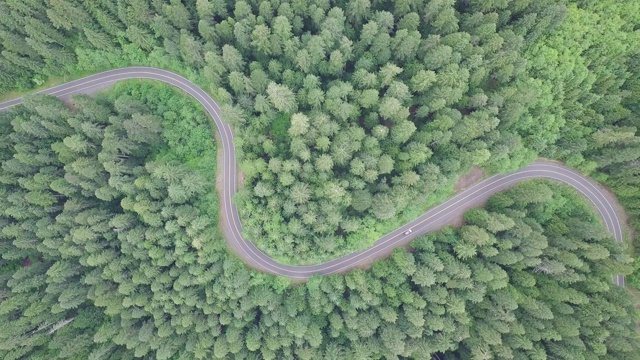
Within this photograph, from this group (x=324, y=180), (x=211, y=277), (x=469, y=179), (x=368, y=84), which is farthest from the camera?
(x=469, y=179)

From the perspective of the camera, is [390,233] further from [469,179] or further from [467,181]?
[469,179]

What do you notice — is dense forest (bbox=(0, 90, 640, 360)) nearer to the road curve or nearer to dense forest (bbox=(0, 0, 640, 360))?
dense forest (bbox=(0, 0, 640, 360))

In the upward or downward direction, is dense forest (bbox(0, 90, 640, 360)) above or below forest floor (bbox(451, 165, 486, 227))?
below

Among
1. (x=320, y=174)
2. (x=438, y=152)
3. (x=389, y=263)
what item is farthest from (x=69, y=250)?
(x=438, y=152)

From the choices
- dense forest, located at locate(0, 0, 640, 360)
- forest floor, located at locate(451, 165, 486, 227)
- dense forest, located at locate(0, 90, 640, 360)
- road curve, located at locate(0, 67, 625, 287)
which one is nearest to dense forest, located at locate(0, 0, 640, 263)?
dense forest, located at locate(0, 0, 640, 360)

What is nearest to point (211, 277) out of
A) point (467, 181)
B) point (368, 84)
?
point (368, 84)

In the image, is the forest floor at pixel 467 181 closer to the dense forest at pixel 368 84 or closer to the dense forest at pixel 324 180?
the dense forest at pixel 368 84

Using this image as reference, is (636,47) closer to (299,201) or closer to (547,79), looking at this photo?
(547,79)
